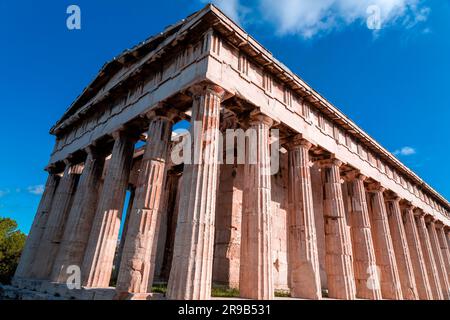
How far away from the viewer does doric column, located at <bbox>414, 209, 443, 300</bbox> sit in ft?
67.4

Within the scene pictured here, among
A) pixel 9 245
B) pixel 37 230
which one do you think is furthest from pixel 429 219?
pixel 9 245

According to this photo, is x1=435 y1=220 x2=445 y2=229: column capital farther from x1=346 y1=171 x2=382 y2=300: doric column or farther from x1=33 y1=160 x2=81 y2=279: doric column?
x1=33 y1=160 x2=81 y2=279: doric column

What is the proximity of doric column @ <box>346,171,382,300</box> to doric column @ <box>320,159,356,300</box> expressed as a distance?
5.78 feet

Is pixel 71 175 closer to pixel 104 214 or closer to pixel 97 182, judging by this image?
pixel 97 182

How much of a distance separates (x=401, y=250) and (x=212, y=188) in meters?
15.3

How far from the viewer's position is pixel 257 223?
9773 mm

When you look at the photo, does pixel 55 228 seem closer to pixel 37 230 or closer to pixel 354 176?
pixel 37 230

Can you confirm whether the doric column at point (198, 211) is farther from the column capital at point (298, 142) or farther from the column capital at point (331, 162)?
the column capital at point (331, 162)

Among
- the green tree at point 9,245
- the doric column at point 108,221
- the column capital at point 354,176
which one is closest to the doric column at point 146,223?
the doric column at point 108,221

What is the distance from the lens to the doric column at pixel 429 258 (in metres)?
20.5

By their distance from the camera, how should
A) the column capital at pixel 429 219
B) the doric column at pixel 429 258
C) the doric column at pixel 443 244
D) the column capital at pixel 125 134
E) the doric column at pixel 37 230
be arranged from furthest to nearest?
the doric column at pixel 443 244
the column capital at pixel 429 219
the doric column at pixel 429 258
the doric column at pixel 37 230
the column capital at pixel 125 134

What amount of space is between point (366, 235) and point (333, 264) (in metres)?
3.32

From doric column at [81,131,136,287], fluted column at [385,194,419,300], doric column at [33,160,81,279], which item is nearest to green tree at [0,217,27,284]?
doric column at [33,160,81,279]

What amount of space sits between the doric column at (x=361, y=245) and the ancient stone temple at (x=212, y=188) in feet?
0.21
